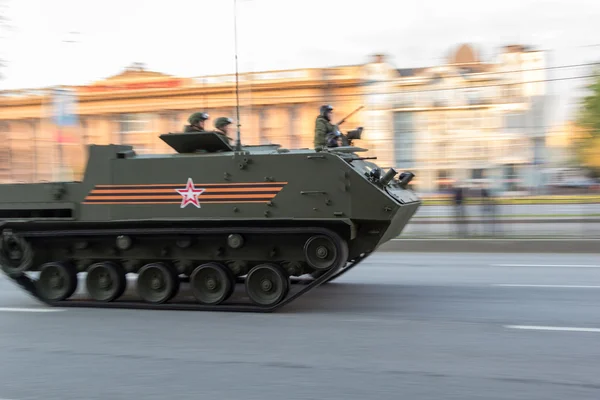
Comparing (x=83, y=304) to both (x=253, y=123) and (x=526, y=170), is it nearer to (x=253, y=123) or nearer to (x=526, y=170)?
(x=253, y=123)

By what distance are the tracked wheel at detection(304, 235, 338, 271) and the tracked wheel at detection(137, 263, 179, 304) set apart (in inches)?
64.7

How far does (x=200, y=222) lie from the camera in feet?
25.5

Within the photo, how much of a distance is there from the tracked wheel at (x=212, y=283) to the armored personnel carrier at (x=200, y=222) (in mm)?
11

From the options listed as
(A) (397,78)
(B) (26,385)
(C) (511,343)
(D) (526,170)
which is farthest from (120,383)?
(A) (397,78)

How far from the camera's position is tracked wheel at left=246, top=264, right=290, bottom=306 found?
7.63 metres

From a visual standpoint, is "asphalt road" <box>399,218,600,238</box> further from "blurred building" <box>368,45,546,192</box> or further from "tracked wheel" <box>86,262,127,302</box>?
"tracked wheel" <box>86,262,127,302</box>

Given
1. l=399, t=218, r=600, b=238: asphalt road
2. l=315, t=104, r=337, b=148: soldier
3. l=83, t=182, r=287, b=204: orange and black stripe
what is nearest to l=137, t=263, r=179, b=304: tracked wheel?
l=83, t=182, r=287, b=204: orange and black stripe

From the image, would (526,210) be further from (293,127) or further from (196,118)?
(196,118)

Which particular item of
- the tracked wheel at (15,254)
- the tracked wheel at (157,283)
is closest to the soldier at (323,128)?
the tracked wheel at (157,283)

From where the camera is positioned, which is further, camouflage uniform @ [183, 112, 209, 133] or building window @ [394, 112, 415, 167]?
building window @ [394, 112, 415, 167]

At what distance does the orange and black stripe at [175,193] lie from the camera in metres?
7.56

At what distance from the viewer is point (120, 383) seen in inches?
203

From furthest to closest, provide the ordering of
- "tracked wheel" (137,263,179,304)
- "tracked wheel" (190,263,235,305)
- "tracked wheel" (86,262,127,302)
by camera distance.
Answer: "tracked wheel" (86,262,127,302) → "tracked wheel" (137,263,179,304) → "tracked wheel" (190,263,235,305)

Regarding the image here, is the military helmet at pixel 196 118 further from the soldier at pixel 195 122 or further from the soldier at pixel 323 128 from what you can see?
the soldier at pixel 323 128
